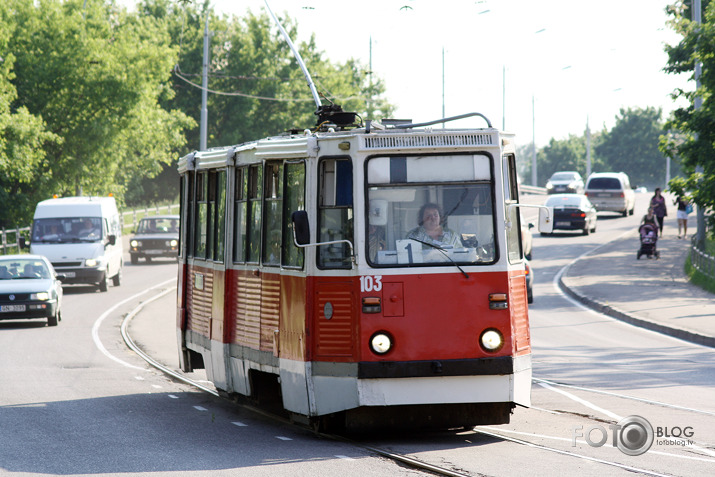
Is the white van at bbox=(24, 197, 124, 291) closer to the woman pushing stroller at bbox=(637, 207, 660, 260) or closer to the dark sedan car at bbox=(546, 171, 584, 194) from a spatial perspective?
the woman pushing stroller at bbox=(637, 207, 660, 260)

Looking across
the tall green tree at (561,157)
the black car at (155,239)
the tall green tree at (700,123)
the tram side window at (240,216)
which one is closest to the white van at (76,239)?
the black car at (155,239)

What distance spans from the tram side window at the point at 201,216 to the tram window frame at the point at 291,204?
109 inches

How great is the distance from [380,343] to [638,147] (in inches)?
4711

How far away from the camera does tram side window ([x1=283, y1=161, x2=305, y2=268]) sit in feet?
34.3

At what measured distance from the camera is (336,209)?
400 inches

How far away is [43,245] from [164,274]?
22.4 feet

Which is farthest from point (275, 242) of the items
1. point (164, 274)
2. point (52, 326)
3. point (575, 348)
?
point (164, 274)

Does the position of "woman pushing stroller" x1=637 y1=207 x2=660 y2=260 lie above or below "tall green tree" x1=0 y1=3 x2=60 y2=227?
below

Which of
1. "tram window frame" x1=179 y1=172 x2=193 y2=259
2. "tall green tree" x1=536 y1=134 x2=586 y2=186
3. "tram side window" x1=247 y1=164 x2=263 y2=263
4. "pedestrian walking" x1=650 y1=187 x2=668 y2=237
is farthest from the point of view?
"tall green tree" x1=536 y1=134 x2=586 y2=186

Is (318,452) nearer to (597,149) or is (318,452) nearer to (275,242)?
(275,242)

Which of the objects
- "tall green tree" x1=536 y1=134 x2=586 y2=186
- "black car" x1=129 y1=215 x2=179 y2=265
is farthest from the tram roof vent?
"tall green tree" x1=536 y1=134 x2=586 y2=186

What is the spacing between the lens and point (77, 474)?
889cm

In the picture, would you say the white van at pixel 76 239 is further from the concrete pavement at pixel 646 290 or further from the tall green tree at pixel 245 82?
the tall green tree at pixel 245 82

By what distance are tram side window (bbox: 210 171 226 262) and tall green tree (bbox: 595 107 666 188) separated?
116 meters
